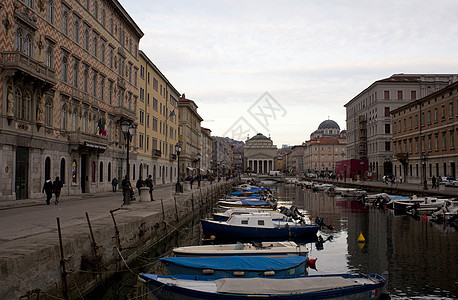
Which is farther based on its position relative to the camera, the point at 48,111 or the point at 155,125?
the point at 155,125

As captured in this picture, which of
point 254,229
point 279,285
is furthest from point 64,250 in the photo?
point 254,229

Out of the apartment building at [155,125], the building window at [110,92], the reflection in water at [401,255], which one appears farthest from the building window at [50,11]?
the reflection in water at [401,255]

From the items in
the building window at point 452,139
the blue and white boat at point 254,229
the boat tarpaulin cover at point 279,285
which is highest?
the building window at point 452,139

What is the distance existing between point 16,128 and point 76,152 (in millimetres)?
9380

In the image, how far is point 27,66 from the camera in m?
25.8

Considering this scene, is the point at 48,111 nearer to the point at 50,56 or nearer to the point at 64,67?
the point at 50,56

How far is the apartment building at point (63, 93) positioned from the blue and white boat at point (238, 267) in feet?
54.9

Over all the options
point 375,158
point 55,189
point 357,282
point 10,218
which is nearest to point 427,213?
point 357,282

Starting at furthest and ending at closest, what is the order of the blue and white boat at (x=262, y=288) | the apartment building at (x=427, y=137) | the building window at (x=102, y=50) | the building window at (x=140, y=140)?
the apartment building at (x=427, y=137) < the building window at (x=140, y=140) < the building window at (x=102, y=50) < the blue and white boat at (x=262, y=288)

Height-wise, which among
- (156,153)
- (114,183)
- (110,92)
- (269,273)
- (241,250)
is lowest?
→ (269,273)

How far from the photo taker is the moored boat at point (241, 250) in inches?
613

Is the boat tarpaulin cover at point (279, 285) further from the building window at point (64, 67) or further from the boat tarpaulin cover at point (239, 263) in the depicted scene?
the building window at point (64, 67)

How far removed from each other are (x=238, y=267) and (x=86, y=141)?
2582cm

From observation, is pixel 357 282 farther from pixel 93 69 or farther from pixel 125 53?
pixel 125 53
